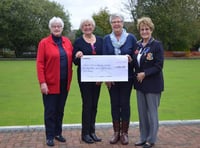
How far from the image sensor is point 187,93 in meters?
13.1

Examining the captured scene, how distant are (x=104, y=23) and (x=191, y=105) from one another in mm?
43724

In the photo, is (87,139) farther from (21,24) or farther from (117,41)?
(21,24)

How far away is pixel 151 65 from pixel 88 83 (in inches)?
44.5

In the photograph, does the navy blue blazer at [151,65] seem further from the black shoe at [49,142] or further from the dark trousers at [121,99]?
the black shoe at [49,142]

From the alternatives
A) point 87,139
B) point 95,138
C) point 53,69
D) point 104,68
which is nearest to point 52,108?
point 53,69

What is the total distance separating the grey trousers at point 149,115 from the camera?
6465 millimetres

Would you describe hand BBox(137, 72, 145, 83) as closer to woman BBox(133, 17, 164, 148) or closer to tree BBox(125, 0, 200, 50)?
woman BBox(133, 17, 164, 148)

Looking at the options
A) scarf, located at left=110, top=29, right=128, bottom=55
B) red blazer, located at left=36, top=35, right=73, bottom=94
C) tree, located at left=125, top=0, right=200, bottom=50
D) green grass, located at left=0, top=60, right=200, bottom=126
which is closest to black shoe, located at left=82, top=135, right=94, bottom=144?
red blazer, located at left=36, top=35, right=73, bottom=94

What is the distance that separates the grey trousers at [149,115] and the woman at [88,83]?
790 millimetres

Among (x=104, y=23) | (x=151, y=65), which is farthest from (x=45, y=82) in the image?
(x=104, y=23)

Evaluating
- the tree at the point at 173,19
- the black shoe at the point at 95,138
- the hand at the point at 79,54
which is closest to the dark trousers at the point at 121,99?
the black shoe at the point at 95,138

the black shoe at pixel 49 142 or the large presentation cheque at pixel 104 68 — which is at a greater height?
the large presentation cheque at pixel 104 68

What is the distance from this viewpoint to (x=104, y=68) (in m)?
6.79

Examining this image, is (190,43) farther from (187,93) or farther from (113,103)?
(113,103)
